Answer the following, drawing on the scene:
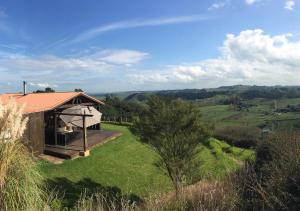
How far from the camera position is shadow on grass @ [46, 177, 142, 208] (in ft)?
49.3

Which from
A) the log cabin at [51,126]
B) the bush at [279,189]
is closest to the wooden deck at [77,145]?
the log cabin at [51,126]

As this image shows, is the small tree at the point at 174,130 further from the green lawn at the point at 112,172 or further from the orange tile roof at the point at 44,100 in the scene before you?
the orange tile roof at the point at 44,100

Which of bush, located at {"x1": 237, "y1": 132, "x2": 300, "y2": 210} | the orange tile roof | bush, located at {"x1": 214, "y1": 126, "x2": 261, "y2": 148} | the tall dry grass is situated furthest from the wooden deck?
bush, located at {"x1": 214, "y1": 126, "x2": 261, "y2": 148}

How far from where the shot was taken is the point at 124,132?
27766mm

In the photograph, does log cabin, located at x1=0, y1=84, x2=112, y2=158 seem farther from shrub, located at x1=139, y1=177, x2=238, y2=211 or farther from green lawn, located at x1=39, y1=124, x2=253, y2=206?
shrub, located at x1=139, y1=177, x2=238, y2=211

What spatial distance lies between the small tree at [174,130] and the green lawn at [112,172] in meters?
1.25

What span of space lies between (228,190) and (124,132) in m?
20.0

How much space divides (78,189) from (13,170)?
401 inches

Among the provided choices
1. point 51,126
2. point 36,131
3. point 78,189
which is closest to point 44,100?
point 51,126

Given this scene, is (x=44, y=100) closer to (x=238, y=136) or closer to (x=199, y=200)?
(x=199, y=200)

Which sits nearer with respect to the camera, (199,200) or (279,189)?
(279,189)

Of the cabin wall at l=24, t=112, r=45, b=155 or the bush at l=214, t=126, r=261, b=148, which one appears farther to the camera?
the bush at l=214, t=126, r=261, b=148

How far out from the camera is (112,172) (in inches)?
764

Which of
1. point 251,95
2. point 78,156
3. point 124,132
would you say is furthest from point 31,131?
point 251,95
